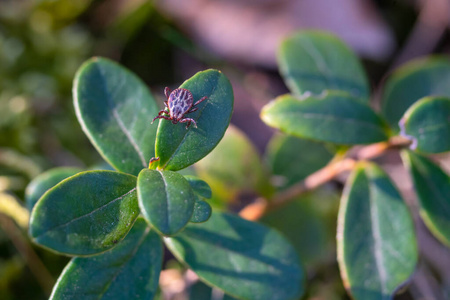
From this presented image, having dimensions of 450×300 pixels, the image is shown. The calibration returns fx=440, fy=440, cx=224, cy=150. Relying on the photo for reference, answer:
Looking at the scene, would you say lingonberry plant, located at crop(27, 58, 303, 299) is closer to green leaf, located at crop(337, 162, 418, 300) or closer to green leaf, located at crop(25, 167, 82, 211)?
green leaf, located at crop(25, 167, 82, 211)

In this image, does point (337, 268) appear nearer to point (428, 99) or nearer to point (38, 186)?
point (428, 99)

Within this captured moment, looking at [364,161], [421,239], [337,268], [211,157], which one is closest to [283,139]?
[211,157]

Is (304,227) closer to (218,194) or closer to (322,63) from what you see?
(218,194)

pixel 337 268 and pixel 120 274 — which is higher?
pixel 120 274

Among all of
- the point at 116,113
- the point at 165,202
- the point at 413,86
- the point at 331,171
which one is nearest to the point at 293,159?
the point at 331,171

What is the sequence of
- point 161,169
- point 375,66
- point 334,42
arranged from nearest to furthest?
point 161,169
point 334,42
point 375,66

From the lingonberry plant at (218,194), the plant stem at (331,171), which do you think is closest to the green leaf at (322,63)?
the lingonberry plant at (218,194)

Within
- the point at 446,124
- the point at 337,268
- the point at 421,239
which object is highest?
the point at 446,124

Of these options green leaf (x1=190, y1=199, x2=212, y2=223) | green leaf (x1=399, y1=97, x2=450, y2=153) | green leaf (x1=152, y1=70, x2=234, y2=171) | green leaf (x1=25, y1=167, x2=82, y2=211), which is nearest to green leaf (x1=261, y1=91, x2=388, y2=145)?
green leaf (x1=399, y1=97, x2=450, y2=153)
